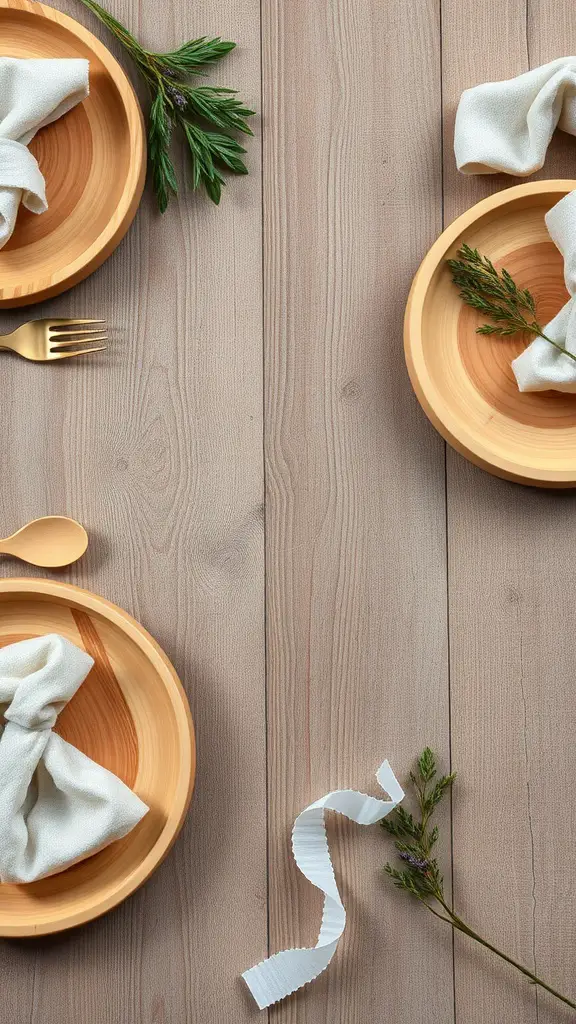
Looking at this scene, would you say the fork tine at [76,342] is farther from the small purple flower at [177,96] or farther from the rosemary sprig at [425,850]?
the rosemary sprig at [425,850]

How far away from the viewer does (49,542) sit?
0.79m

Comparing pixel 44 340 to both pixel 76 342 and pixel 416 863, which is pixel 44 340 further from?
pixel 416 863

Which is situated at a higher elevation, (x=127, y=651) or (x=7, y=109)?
(x=7, y=109)

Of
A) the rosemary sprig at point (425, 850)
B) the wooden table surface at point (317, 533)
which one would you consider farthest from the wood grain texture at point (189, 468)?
the rosemary sprig at point (425, 850)

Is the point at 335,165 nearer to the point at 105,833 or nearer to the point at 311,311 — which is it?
the point at 311,311

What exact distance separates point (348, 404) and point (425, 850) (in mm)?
435

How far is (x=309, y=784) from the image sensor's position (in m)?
0.81

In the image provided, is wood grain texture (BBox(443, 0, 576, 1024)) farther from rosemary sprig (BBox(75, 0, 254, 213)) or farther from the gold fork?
the gold fork

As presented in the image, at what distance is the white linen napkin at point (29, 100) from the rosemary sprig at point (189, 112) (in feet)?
0.22

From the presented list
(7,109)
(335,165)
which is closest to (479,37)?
(335,165)

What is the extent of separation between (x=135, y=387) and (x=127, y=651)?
0.26 meters

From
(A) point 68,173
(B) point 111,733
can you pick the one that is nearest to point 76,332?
(A) point 68,173

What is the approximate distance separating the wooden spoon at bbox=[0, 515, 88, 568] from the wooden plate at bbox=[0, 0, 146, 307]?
8.3 inches

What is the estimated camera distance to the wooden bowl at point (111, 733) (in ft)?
2.43
